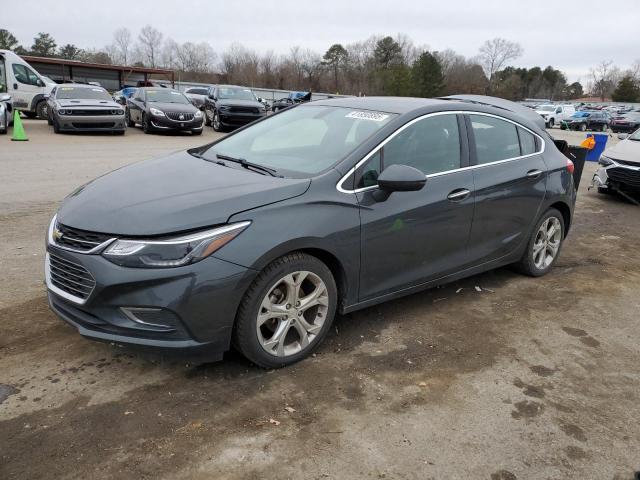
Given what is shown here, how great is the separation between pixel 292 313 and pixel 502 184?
7.39ft

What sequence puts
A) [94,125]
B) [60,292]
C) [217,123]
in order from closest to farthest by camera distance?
[60,292]
[94,125]
[217,123]

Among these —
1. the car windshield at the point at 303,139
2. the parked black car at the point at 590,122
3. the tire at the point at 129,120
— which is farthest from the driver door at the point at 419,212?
the parked black car at the point at 590,122

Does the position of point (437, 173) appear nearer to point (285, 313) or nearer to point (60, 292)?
point (285, 313)

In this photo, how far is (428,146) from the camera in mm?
4066

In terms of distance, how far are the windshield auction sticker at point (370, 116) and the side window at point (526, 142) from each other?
1.61 metres

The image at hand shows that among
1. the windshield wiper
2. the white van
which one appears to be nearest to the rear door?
the windshield wiper

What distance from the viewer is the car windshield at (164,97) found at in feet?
60.8

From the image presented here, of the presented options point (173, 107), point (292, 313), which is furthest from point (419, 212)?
point (173, 107)

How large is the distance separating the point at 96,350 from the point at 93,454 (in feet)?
3.45

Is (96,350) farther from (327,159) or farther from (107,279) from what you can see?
(327,159)

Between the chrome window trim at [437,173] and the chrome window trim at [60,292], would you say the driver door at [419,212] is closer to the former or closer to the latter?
the chrome window trim at [437,173]

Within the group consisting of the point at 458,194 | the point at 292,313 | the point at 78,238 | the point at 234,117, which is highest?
the point at 458,194

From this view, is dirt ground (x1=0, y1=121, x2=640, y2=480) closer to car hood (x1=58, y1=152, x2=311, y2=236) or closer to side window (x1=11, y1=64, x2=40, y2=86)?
car hood (x1=58, y1=152, x2=311, y2=236)

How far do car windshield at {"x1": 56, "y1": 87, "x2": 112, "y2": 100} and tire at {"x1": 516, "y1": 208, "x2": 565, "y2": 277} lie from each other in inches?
598
